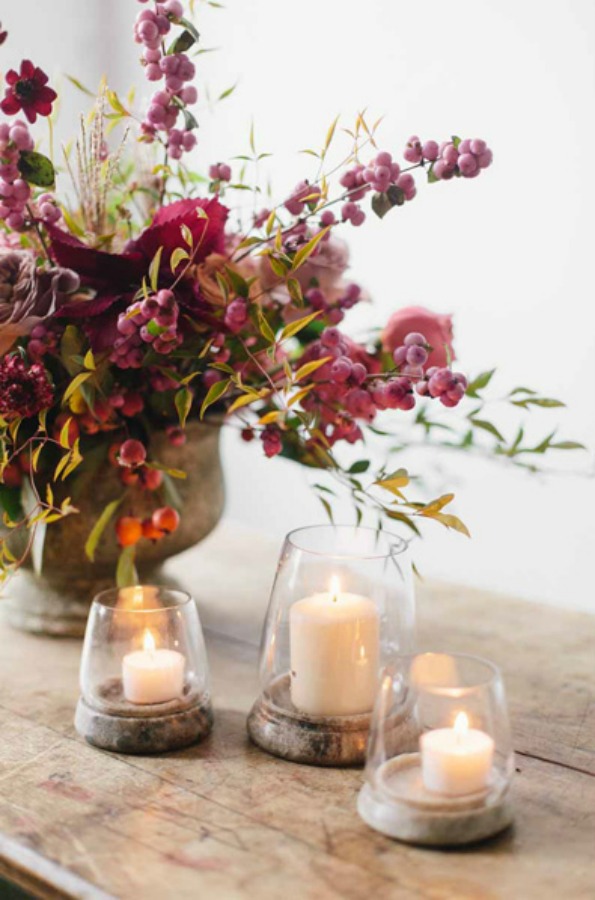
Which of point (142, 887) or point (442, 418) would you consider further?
point (442, 418)

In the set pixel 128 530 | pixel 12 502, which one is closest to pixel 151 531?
pixel 128 530

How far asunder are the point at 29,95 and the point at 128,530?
1.28 feet

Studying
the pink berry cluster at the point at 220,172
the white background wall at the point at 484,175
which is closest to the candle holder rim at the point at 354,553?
the pink berry cluster at the point at 220,172

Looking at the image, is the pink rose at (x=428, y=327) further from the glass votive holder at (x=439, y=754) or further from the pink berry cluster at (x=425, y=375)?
the glass votive holder at (x=439, y=754)

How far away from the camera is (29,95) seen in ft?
2.86

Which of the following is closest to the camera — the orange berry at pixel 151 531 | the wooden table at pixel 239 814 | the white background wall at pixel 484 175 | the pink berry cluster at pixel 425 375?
the wooden table at pixel 239 814

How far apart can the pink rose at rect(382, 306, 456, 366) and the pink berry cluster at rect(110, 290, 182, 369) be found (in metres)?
0.22

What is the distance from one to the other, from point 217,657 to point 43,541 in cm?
21

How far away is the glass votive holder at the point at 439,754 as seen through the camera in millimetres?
714

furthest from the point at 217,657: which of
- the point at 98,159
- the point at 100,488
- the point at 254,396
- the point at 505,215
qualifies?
the point at 505,215

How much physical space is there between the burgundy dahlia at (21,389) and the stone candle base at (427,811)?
1.32 ft

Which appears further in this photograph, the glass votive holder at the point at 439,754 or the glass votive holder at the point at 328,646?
the glass votive holder at the point at 328,646

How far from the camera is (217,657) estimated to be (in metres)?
1.09

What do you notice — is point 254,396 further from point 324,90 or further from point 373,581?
point 324,90
